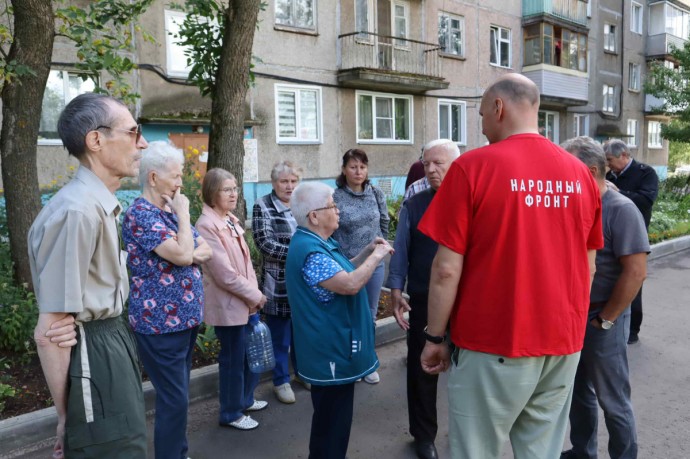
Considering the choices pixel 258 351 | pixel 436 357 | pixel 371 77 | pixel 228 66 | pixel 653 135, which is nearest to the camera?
pixel 436 357

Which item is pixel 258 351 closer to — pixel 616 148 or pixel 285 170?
pixel 285 170

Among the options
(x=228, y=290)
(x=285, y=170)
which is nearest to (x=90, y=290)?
(x=228, y=290)

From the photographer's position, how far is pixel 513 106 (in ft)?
7.43

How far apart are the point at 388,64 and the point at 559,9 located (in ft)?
31.8

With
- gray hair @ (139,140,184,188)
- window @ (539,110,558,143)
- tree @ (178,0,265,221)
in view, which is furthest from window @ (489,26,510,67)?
gray hair @ (139,140,184,188)

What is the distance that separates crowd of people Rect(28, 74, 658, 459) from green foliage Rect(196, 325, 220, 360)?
4.17 feet

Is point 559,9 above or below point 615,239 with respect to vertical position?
above

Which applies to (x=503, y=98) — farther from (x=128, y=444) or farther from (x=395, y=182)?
(x=395, y=182)

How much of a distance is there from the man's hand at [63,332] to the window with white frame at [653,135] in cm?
3420

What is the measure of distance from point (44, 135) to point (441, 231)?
11.6m

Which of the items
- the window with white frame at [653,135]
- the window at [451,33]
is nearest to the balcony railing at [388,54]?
the window at [451,33]

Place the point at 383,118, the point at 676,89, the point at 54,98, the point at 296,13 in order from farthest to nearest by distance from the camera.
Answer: the point at 676,89, the point at 383,118, the point at 296,13, the point at 54,98

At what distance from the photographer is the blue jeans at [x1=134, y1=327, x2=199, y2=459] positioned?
9.70 feet

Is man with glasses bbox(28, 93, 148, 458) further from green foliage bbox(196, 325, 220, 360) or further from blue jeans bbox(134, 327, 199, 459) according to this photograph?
green foliage bbox(196, 325, 220, 360)
